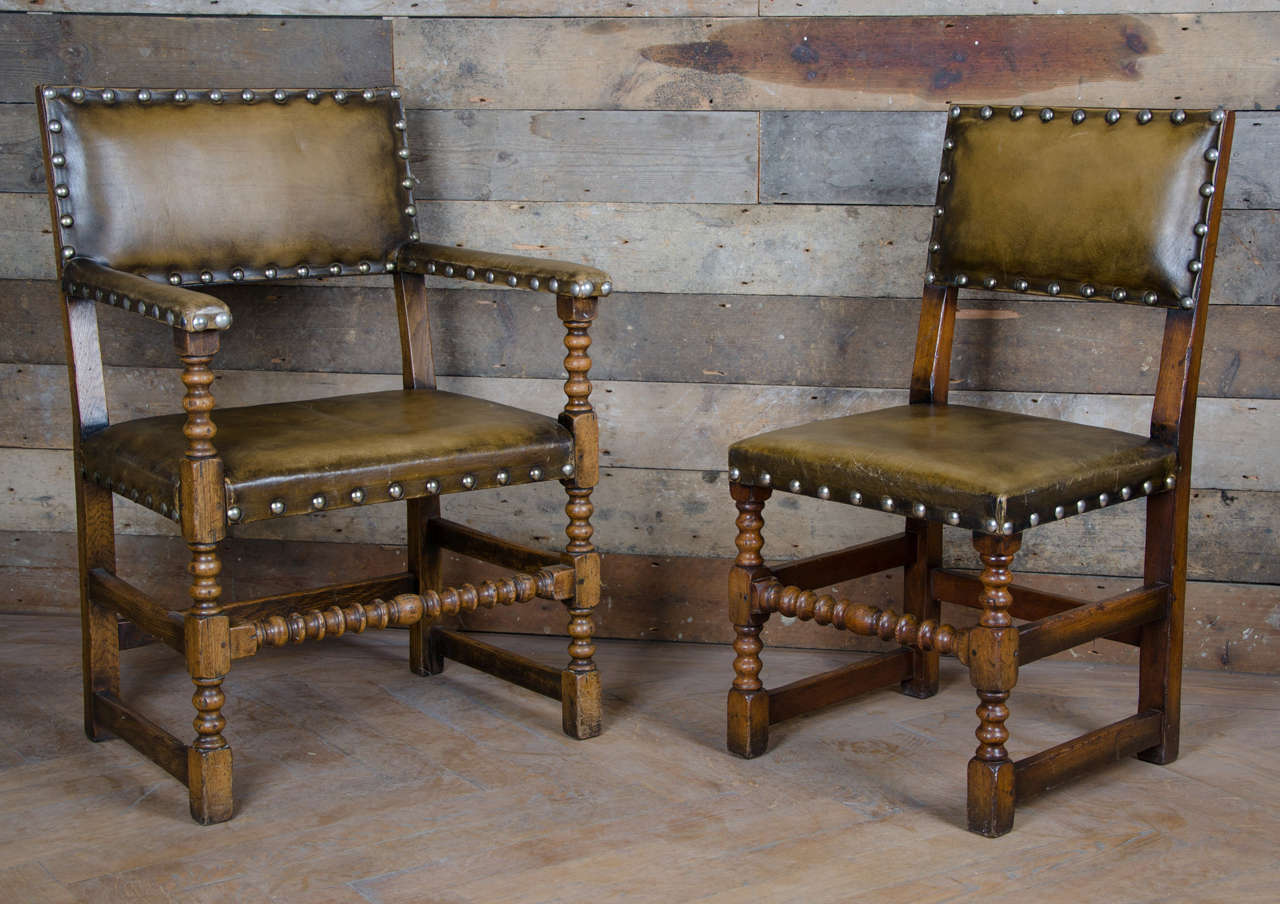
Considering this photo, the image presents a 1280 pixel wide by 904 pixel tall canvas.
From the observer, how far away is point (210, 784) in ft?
6.80

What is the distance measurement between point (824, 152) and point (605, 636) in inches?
40.7

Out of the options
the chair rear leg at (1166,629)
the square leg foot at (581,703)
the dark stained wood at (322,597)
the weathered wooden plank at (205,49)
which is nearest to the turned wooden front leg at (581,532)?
the square leg foot at (581,703)

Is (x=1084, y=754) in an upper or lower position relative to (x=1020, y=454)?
lower

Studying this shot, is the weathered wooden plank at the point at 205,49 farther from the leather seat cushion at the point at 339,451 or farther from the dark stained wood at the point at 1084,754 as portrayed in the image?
the dark stained wood at the point at 1084,754

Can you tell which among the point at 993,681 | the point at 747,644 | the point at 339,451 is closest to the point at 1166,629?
the point at 993,681

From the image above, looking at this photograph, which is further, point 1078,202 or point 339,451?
point 1078,202

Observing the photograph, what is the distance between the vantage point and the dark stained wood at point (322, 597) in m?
2.38

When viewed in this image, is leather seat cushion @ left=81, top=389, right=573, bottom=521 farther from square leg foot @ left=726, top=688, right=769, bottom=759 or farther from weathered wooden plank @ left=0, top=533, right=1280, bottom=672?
weathered wooden plank @ left=0, top=533, right=1280, bottom=672

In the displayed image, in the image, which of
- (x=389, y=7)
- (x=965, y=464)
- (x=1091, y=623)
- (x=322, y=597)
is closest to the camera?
(x=965, y=464)

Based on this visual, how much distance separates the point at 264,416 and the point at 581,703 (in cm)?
69

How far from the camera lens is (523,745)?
237cm

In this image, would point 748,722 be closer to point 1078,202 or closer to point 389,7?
point 1078,202

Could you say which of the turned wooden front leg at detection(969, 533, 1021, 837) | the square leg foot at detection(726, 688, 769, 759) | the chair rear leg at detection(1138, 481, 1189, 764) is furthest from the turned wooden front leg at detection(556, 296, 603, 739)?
the chair rear leg at detection(1138, 481, 1189, 764)

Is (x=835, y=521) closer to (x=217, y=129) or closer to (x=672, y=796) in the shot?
(x=672, y=796)
